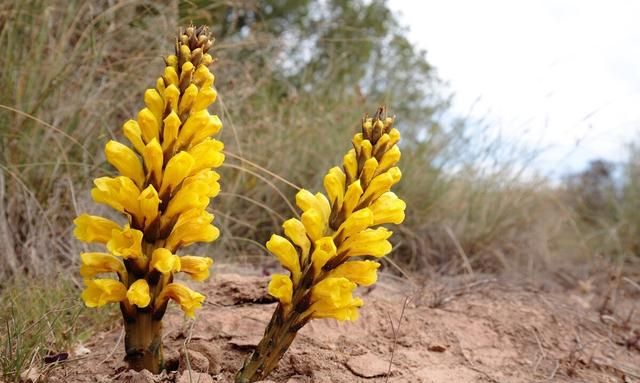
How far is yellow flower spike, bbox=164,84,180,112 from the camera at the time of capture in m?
1.62

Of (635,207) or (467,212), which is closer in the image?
(467,212)

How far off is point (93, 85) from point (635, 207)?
6.24 m

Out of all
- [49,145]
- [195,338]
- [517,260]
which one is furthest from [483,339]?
[517,260]

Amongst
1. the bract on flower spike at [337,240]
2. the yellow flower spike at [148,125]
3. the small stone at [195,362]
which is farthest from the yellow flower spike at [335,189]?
the small stone at [195,362]

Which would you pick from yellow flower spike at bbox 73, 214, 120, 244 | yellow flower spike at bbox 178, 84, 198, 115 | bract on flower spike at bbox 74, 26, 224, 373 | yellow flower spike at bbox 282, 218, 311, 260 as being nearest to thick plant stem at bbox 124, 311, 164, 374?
bract on flower spike at bbox 74, 26, 224, 373

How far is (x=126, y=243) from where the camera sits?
165 centimetres

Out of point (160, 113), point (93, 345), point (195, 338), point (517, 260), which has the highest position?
point (160, 113)

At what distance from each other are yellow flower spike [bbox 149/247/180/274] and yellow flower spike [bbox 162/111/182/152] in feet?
0.85

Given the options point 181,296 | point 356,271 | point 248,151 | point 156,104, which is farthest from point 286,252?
point 248,151

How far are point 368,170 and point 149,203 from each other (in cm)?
57

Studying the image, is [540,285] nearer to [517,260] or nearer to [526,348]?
[517,260]

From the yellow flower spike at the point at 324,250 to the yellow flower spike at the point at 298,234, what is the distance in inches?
3.0

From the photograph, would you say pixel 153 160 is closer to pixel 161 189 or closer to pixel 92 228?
pixel 161 189

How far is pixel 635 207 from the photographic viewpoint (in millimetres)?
7594
